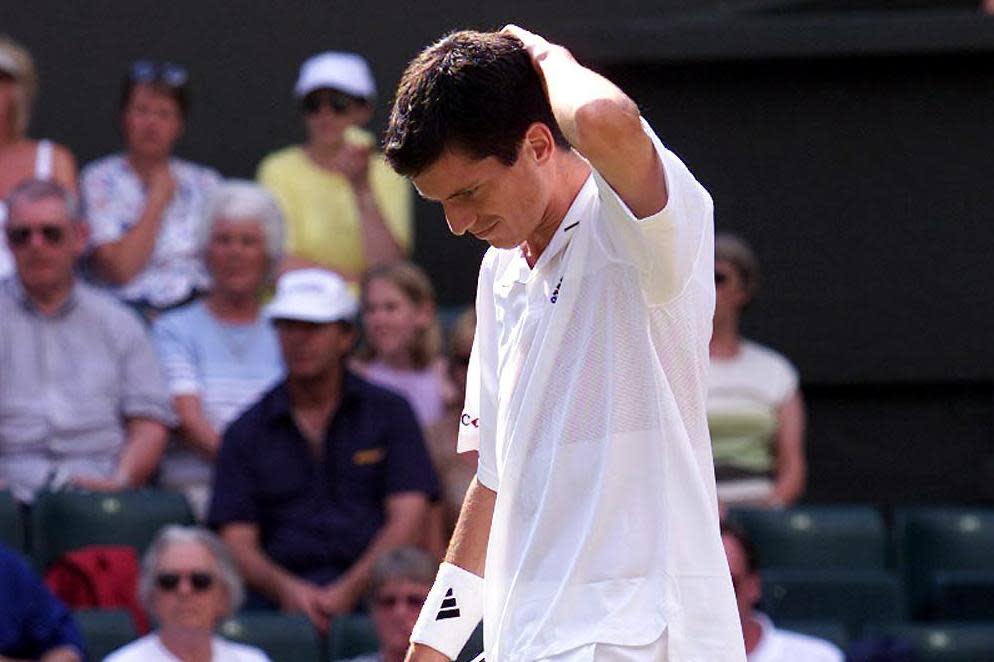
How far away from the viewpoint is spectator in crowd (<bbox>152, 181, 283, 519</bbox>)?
6824 mm

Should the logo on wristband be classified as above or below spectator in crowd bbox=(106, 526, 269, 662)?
above

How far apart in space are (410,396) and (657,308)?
13.7 ft

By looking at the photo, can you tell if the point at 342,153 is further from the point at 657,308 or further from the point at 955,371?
the point at 657,308

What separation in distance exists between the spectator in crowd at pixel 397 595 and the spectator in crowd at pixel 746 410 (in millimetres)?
1464

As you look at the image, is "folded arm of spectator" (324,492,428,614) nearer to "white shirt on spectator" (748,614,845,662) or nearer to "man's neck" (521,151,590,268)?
"white shirt on spectator" (748,614,845,662)

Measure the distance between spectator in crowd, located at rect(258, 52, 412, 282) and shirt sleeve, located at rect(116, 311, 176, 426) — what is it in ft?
3.10

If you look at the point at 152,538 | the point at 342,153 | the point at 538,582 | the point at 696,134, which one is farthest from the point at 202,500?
the point at 538,582

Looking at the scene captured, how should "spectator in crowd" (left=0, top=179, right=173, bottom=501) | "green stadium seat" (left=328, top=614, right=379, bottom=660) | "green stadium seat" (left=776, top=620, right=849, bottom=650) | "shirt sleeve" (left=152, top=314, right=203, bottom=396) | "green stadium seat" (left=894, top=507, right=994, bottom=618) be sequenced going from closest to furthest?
"green stadium seat" (left=328, top=614, right=379, bottom=660), "green stadium seat" (left=776, top=620, right=849, bottom=650), "spectator in crowd" (left=0, top=179, right=173, bottom=501), "green stadium seat" (left=894, top=507, right=994, bottom=618), "shirt sleeve" (left=152, top=314, right=203, bottom=396)

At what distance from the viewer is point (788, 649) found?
18.4ft

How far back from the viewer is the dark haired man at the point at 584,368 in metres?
2.70

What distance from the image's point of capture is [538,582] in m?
2.83

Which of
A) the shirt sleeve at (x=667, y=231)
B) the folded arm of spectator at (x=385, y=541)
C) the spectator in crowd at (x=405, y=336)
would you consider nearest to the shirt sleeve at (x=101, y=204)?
the spectator in crowd at (x=405, y=336)

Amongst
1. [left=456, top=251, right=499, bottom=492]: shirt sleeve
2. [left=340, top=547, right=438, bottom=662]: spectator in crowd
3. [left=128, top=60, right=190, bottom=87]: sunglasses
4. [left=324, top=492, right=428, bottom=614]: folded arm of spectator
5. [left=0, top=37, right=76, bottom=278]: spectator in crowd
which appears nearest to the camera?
[left=456, top=251, right=499, bottom=492]: shirt sleeve

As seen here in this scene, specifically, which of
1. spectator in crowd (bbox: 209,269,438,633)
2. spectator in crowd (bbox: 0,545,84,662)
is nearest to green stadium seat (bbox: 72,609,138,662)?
spectator in crowd (bbox: 0,545,84,662)
